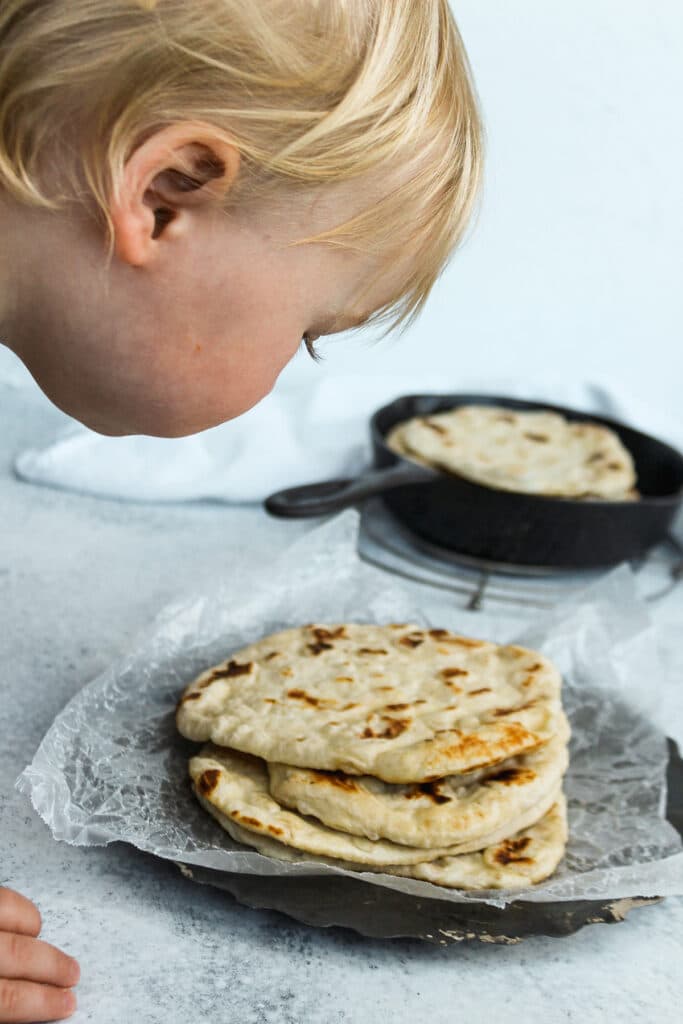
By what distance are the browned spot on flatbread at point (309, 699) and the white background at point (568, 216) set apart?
1365 mm

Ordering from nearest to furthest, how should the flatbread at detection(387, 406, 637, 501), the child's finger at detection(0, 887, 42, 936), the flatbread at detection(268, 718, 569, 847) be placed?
the child's finger at detection(0, 887, 42, 936), the flatbread at detection(268, 718, 569, 847), the flatbread at detection(387, 406, 637, 501)

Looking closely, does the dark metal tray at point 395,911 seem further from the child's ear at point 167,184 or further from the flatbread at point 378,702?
the child's ear at point 167,184

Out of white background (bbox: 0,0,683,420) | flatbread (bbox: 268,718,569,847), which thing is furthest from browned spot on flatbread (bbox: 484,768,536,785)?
white background (bbox: 0,0,683,420)

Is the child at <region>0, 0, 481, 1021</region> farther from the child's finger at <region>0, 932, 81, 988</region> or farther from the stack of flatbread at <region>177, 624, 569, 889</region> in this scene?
the stack of flatbread at <region>177, 624, 569, 889</region>

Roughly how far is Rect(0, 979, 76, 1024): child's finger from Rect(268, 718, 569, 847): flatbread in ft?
0.93

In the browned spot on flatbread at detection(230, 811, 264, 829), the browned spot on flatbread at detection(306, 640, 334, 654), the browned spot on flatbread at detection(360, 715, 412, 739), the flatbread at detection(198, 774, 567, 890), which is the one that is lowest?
the flatbread at detection(198, 774, 567, 890)

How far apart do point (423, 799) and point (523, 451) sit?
1.03 metres

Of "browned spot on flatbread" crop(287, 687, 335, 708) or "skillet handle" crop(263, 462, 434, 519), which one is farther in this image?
"skillet handle" crop(263, 462, 434, 519)

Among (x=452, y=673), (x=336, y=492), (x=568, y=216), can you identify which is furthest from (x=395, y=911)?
(x=568, y=216)

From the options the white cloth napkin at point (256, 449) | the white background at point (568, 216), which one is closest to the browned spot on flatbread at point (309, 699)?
the white cloth napkin at point (256, 449)

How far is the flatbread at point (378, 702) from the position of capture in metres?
1.19

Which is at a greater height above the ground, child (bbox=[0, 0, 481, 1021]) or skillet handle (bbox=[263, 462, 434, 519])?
child (bbox=[0, 0, 481, 1021])

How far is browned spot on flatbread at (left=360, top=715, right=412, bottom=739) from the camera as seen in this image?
1.22m

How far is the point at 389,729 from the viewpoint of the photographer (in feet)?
4.05
